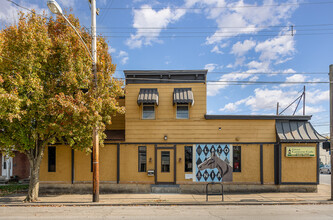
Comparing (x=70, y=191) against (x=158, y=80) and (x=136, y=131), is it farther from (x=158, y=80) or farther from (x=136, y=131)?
(x=158, y=80)

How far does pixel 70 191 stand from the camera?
1512 centimetres

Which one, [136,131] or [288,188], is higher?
[136,131]

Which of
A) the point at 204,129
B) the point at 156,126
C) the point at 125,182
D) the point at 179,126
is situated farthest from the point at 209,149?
the point at 125,182

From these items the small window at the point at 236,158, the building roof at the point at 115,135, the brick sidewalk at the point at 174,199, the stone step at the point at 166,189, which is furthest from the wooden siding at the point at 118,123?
the small window at the point at 236,158

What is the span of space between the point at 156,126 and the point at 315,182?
1088cm

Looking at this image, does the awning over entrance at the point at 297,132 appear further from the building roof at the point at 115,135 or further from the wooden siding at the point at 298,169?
the building roof at the point at 115,135

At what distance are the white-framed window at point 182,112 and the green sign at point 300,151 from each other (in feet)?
22.7

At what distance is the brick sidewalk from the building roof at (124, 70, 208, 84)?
7.45 metres

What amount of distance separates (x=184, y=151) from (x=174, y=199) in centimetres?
338

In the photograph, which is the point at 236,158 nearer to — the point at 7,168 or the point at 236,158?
the point at 236,158

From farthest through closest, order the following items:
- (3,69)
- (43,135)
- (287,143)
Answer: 1. (287,143)
2. (43,135)
3. (3,69)

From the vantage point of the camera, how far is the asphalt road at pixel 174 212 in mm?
9516

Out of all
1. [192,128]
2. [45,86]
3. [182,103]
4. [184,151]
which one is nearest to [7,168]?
[45,86]

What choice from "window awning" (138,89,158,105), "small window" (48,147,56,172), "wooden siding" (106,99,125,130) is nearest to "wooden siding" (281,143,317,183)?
"window awning" (138,89,158,105)
